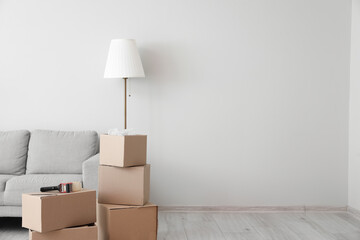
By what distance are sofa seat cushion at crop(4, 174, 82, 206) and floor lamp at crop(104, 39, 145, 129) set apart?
967 mm

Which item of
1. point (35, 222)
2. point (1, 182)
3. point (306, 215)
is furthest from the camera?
point (306, 215)

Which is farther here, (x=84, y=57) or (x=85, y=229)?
(x=84, y=57)

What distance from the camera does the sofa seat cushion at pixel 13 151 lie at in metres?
3.69

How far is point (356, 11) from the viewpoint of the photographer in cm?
407

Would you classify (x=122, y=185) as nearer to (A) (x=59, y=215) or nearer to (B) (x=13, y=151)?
(A) (x=59, y=215)

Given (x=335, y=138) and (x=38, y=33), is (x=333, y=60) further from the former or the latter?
A: (x=38, y=33)

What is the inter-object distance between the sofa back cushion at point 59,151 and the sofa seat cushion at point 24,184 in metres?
0.28

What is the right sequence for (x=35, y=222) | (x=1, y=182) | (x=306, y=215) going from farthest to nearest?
(x=306, y=215), (x=1, y=182), (x=35, y=222)

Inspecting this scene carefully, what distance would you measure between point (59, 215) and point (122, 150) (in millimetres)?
610

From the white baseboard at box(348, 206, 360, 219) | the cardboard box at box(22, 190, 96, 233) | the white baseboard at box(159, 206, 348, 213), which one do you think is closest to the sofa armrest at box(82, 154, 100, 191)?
the cardboard box at box(22, 190, 96, 233)

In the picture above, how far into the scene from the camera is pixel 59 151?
3.77 meters

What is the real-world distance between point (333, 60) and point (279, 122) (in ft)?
2.62

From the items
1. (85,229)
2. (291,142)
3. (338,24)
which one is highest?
(338,24)

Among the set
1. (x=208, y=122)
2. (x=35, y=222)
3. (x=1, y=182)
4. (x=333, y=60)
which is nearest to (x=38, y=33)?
(x=1, y=182)
